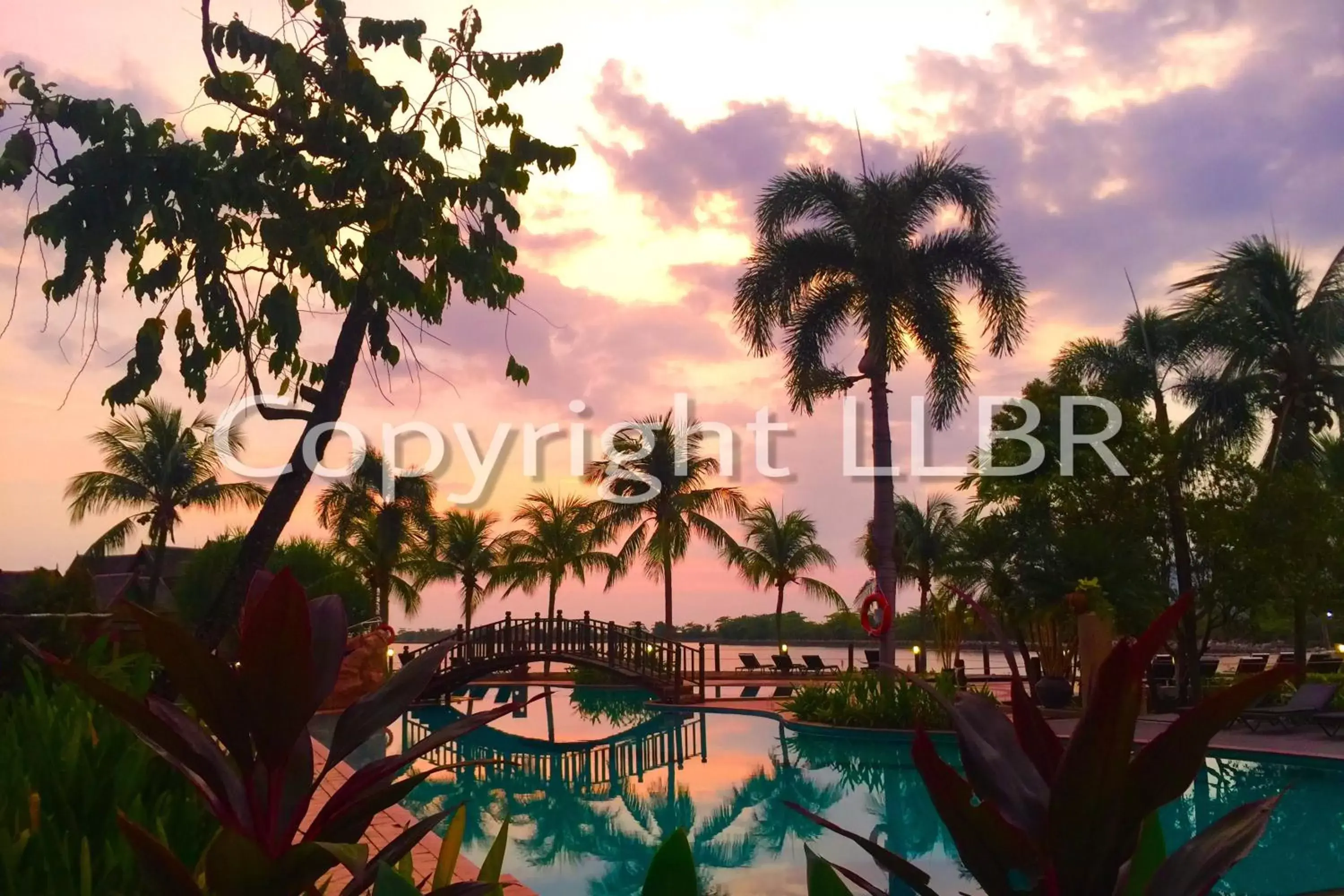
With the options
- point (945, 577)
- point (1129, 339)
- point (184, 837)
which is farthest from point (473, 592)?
point (184, 837)

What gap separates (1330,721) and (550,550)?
22.1m

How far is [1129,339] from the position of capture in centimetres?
2369

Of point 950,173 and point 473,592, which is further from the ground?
point 950,173

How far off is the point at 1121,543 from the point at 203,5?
16.2 meters

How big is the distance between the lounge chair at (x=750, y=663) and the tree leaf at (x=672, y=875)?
26.8m

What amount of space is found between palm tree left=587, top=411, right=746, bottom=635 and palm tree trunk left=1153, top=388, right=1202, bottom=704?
43.2 ft

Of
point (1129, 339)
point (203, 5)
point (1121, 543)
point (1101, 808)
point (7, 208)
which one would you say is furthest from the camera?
point (1129, 339)

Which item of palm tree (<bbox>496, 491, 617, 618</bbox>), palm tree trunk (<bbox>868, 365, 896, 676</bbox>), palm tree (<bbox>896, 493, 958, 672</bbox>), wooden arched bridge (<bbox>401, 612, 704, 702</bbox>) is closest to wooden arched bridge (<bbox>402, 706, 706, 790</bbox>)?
wooden arched bridge (<bbox>401, 612, 704, 702</bbox>)

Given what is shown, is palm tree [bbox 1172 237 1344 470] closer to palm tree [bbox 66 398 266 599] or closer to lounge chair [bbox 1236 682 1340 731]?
lounge chair [bbox 1236 682 1340 731]

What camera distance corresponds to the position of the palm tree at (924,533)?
3625 centimetres

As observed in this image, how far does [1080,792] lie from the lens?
121cm

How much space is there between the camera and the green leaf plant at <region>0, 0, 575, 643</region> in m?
6.66

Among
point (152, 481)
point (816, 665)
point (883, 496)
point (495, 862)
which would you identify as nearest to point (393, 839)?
point (495, 862)

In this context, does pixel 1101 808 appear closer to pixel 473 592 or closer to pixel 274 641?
pixel 274 641
